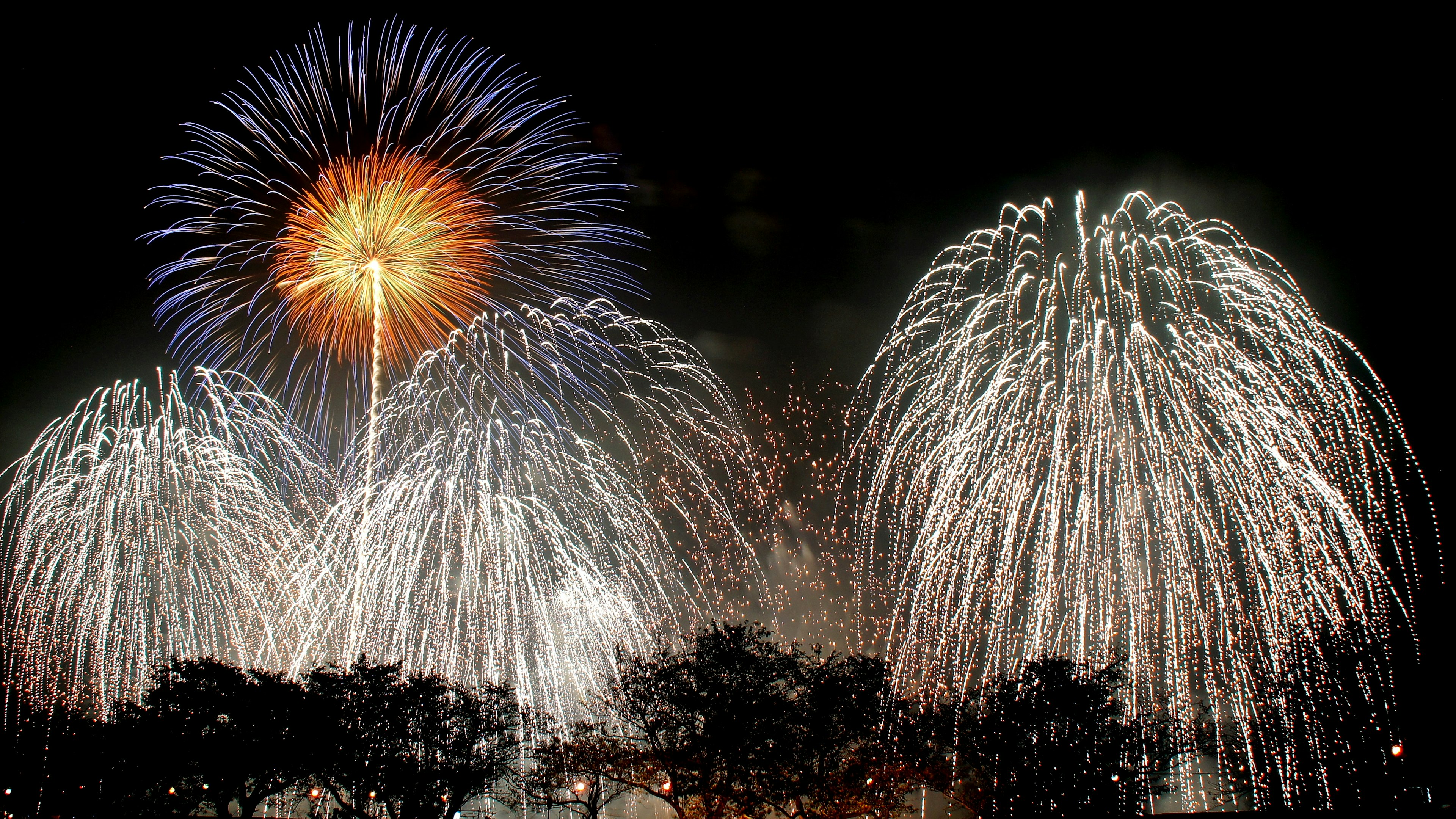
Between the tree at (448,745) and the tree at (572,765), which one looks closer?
the tree at (448,745)

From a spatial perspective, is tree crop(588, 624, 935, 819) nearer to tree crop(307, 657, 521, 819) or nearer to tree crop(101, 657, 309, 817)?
tree crop(307, 657, 521, 819)

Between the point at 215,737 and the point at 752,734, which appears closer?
the point at 215,737

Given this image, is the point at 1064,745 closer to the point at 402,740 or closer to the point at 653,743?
the point at 653,743

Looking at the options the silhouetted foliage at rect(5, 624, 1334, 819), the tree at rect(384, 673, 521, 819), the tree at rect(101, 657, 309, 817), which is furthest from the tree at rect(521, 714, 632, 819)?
the tree at rect(101, 657, 309, 817)

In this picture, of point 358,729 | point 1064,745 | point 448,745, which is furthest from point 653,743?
point 1064,745

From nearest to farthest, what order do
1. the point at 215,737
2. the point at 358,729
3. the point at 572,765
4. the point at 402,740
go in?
the point at 215,737, the point at 358,729, the point at 402,740, the point at 572,765

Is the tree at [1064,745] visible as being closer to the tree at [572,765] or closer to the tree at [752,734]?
the tree at [752,734]

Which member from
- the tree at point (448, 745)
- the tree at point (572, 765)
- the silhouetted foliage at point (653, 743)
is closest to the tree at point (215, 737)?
the silhouetted foliage at point (653, 743)


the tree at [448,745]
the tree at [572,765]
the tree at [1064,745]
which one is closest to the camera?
the tree at [448,745]

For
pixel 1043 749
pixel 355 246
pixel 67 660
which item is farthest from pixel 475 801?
pixel 355 246
